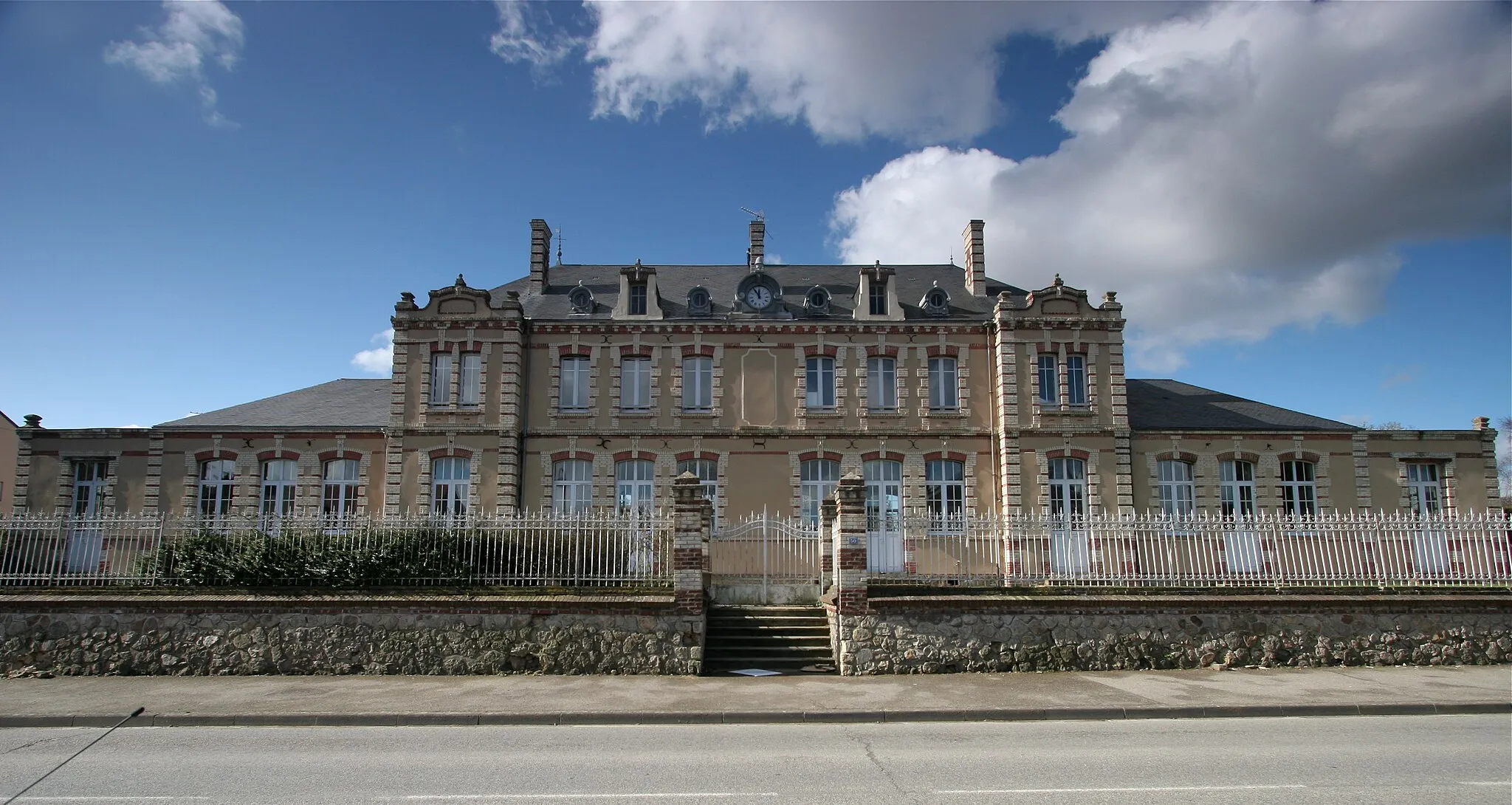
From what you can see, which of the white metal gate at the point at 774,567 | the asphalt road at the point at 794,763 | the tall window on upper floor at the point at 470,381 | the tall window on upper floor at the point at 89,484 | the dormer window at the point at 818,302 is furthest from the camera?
the dormer window at the point at 818,302

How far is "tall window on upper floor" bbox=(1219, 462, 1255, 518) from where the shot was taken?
24453 millimetres

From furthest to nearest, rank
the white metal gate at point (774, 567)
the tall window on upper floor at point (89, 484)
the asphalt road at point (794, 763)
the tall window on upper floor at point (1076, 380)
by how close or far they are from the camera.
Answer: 1. the tall window on upper floor at point (89, 484)
2. the tall window on upper floor at point (1076, 380)
3. the white metal gate at point (774, 567)
4. the asphalt road at point (794, 763)

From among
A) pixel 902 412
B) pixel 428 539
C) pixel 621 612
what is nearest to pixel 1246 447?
pixel 902 412

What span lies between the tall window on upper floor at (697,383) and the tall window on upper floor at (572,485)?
10.3 feet

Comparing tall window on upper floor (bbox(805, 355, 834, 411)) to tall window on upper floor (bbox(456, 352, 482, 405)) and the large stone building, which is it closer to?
the large stone building

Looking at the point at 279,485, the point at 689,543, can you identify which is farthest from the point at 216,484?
the point at 689,543

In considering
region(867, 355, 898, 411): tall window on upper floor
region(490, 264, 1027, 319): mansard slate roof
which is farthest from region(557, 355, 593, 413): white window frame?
region(867, 355, 898, 411): tall window on upper floor

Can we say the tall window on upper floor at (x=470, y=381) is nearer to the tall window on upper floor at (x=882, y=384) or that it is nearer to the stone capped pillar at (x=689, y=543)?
the tall window on upper floor at (x=882, y=384)

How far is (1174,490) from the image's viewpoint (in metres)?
24.6

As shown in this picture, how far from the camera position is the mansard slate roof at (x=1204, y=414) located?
24.8 m

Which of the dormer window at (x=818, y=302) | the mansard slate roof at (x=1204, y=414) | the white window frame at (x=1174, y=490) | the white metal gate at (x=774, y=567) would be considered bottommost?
the white metal gate at (x=774, y=567)

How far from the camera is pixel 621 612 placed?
13383 millimetres

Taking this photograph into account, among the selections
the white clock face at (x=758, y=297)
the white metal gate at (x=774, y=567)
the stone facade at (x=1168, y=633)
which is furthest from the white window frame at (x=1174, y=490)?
the white metal gate at (x=774, y=567)

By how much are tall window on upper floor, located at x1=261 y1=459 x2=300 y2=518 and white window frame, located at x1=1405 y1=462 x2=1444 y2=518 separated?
29.7m
